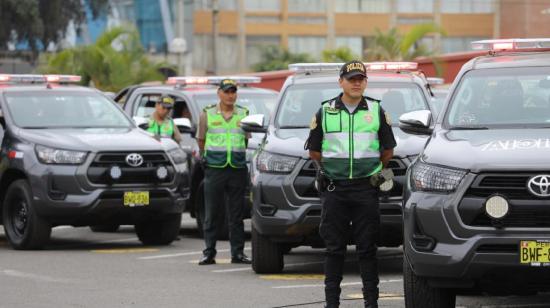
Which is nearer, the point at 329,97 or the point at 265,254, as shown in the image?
the point at 265,254

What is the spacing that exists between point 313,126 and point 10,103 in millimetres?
6972

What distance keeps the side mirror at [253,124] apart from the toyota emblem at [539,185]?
5221 mm

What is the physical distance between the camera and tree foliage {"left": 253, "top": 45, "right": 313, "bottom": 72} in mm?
78062

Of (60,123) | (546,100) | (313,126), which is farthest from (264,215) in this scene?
(60,123)

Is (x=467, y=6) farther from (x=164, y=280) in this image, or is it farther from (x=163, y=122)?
(x=164, y=280)

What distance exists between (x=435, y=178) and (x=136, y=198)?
6.84m

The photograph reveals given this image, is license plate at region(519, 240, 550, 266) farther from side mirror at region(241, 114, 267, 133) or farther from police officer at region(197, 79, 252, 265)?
police officer at region(197, 79, 252, 265)

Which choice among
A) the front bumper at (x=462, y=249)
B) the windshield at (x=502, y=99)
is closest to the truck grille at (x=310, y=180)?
the windshield at (x=502, y=99)

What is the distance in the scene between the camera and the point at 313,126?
959 centimetres

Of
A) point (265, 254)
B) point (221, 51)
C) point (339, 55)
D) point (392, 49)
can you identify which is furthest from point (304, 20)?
point (265, 254)

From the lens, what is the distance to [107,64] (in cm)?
3853

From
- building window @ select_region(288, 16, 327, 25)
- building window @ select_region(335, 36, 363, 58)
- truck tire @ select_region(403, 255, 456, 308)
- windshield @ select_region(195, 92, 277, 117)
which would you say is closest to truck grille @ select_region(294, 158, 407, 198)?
truck tire @ select_region(403, 255, 456, 308)

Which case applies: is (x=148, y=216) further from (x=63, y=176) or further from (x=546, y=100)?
(x=546, y=100)

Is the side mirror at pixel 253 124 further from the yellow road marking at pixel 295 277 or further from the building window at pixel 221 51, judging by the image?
the building window at pixel 221 51
